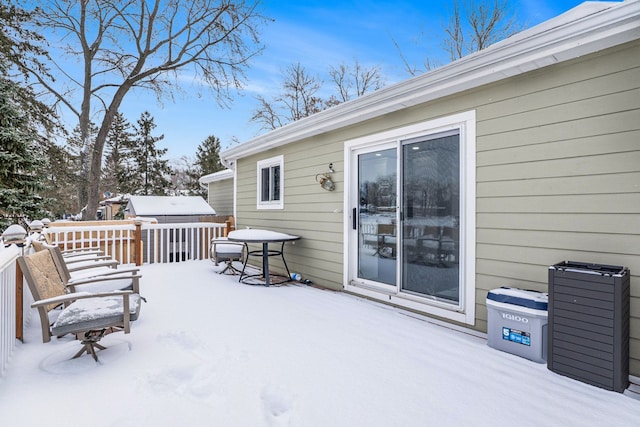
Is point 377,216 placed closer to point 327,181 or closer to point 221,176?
point 327,181

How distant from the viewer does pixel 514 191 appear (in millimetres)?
2947

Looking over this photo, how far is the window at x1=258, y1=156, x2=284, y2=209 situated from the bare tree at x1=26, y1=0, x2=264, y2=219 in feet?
27.2

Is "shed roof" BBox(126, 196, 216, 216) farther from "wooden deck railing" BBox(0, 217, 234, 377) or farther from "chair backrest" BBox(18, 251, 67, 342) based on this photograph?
"chair backrest" BBox(18, 251, 67, 342)

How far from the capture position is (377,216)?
4270 millimetres

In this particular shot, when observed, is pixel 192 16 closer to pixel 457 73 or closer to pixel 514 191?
pixel 457 73

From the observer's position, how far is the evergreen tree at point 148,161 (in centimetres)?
2303

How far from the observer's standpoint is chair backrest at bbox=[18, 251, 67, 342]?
7.86ft

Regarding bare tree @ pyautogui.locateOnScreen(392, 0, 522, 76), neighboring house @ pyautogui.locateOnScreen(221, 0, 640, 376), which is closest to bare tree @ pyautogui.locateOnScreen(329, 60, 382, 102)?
bare tree @ pyautogui.locateOnScreen(392, 0, 522, 76)

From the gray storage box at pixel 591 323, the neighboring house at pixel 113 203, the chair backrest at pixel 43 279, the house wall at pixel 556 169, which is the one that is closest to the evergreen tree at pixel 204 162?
the neighboring house at pixel 113 203

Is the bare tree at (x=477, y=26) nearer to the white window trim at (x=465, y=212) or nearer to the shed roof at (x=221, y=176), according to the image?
the shed roof at (x=221, y=176)

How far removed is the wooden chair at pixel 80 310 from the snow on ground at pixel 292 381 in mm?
240

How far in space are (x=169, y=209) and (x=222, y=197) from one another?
226cm

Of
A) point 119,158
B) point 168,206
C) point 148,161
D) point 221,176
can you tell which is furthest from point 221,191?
point 119,158

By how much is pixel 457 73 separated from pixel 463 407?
2.64 meters
